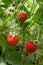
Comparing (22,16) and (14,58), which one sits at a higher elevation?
(22,16)

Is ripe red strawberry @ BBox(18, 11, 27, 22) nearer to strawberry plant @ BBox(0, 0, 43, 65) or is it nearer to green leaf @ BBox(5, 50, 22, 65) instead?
strawberry plant @ BBox(0, 0, 43, 65)

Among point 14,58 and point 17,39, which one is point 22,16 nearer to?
point 17,39

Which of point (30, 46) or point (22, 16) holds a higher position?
point (22, 16)

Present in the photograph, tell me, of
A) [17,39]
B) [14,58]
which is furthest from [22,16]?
[14,58]

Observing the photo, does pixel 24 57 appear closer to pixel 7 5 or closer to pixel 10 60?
pixel 10 60

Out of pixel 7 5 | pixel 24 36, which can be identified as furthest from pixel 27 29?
pixel 7 5

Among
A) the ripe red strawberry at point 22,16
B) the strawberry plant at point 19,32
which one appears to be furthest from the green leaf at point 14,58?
the ripe red strawberry at point 22,16

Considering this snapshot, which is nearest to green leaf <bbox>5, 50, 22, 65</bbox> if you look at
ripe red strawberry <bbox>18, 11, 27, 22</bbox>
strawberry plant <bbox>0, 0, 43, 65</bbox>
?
strawberry plant <bbox>0, 0, 43, 65</bbox>

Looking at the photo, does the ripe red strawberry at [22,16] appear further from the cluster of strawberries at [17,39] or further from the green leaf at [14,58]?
the green leaf at [14,58]

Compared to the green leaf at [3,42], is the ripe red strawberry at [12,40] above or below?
above
